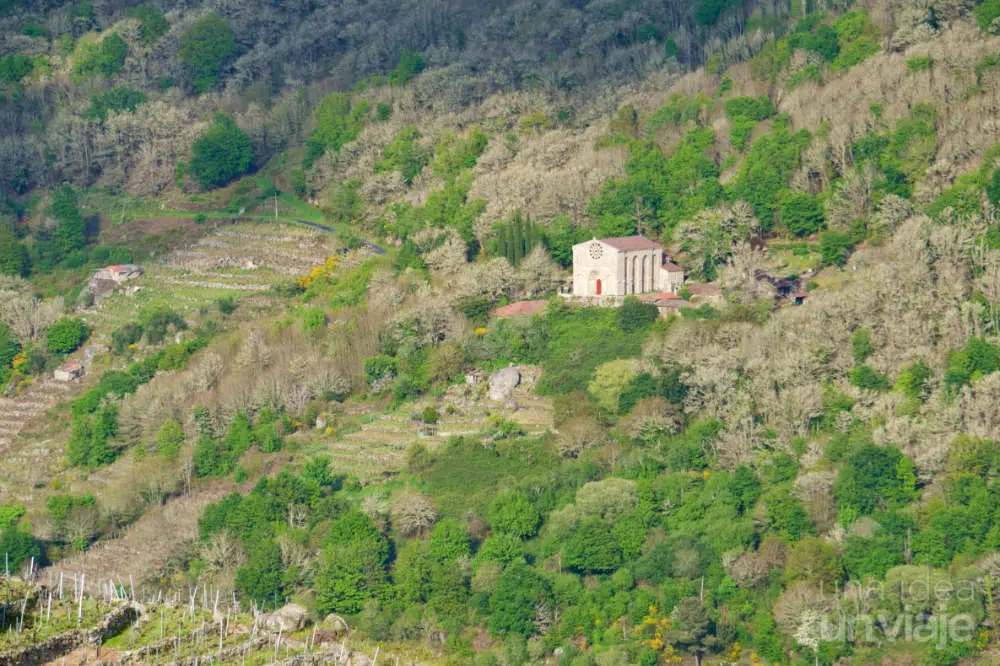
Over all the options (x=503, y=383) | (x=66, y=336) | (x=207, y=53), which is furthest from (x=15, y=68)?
(x=503, y=383)

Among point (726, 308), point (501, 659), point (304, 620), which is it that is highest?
point (304, 620)

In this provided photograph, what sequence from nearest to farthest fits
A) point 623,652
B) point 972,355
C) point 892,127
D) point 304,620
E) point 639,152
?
point 304,620, point 623,652, point 972,355, point 892,127, point 639,152

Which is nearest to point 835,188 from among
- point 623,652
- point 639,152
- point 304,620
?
point 639,152

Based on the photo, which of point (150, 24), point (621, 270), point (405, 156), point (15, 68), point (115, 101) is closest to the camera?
point (621, 270)

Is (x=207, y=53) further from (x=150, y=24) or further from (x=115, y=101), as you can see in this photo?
(x=115, y=101)

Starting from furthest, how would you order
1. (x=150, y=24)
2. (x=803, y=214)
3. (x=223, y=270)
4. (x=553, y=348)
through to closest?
1. (x=150, y=24)
2. (x=223, y=270)
3. (x=803, y=214)
4. (x=553, y=348)

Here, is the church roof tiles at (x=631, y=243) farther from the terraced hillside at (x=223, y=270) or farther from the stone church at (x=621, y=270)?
the terraced hillside at (x=223, y=270)

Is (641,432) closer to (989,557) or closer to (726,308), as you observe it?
(726,308)

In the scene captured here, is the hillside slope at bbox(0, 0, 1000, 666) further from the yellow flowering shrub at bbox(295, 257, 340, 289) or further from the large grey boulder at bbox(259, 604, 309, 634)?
the large grey boulder at bbox(259, 604, 309, 634)
